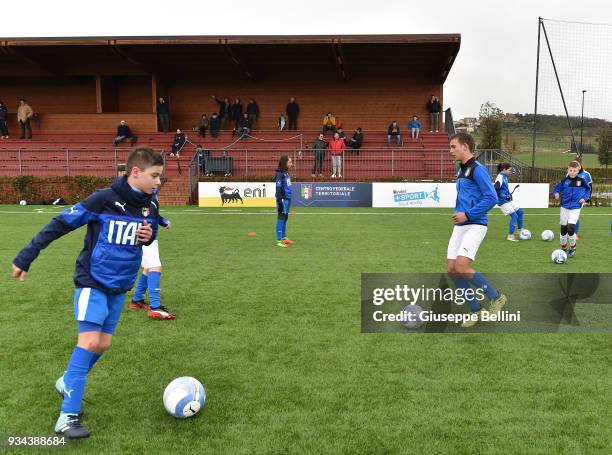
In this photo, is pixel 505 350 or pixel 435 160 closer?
pixel 505 350

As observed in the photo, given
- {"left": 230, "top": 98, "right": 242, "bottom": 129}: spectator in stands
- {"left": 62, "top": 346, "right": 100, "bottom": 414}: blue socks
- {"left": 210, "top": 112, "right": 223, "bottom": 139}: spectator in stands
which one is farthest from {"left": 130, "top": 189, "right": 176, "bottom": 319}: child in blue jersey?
{"left": 230, "top": 98, "right": 242, "bottom": 129}: spectator in stands

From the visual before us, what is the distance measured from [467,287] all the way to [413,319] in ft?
3.07

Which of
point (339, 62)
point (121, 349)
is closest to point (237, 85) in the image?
point (339, 62)

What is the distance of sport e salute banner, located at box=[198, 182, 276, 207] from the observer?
76.8 feet

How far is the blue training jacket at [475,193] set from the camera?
573 centimetres

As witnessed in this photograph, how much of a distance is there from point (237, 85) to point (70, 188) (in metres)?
13.8

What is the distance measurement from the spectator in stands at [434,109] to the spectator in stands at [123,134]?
58.4ft

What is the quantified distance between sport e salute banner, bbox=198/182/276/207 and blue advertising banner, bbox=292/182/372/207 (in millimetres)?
1286

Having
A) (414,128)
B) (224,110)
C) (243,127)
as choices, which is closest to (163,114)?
(224,110)

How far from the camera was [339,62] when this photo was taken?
101ft

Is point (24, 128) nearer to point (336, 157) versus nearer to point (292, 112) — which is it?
point (292, 112)

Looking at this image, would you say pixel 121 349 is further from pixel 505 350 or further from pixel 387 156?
pixel 387 156

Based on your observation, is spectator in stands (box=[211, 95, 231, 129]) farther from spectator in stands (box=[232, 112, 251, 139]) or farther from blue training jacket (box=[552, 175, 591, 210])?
blue training jacket (box=[552, 175, 591, 210])

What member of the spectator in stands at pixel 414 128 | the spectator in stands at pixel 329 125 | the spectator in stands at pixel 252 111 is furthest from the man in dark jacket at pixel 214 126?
the spectator in stands at pixel 414 128
